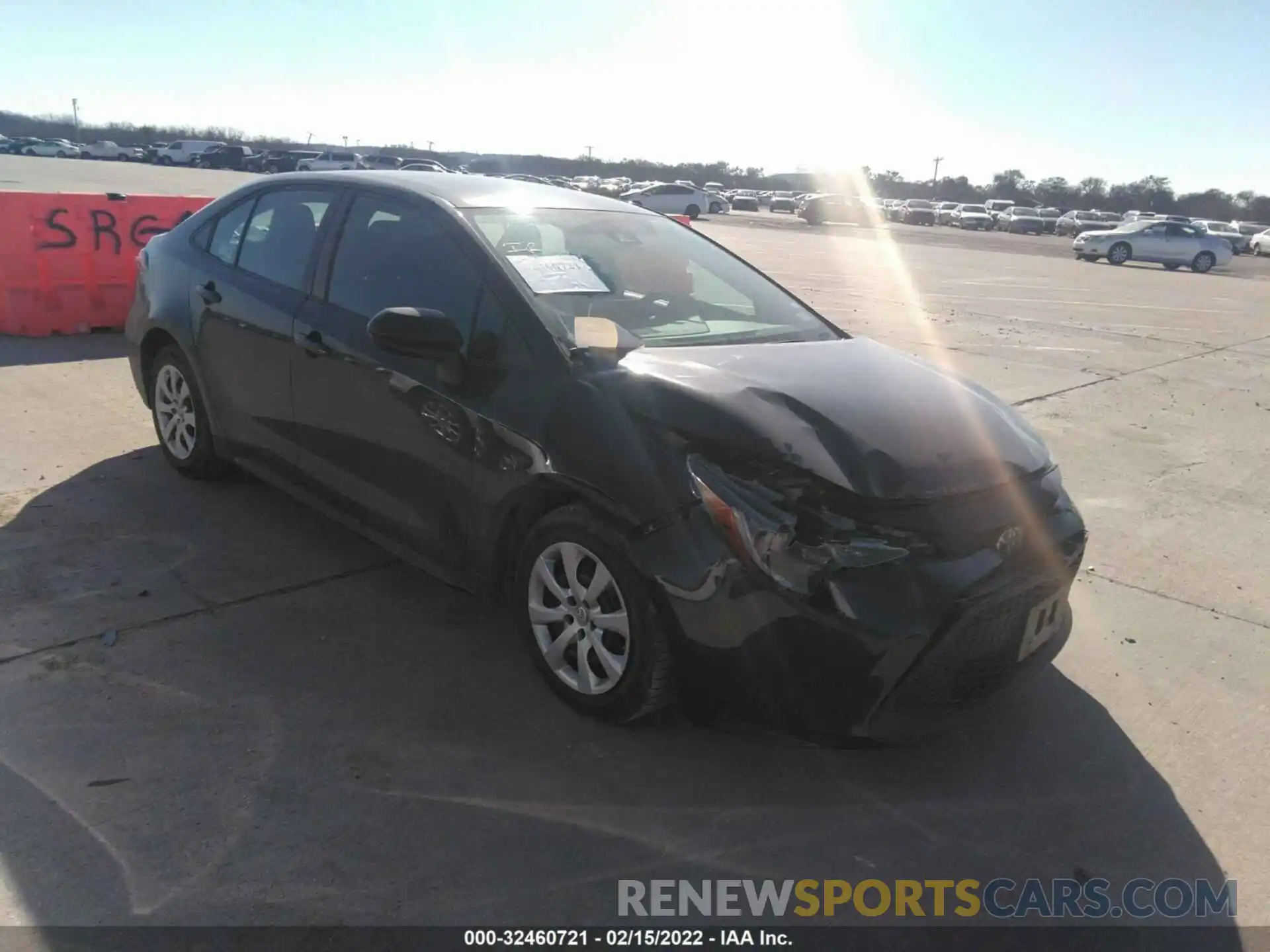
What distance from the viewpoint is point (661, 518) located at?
2.82 m

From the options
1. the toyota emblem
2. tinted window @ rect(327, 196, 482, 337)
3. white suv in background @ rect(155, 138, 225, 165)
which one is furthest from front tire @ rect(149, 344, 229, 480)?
white suv in background @ rect(155, 138, 225, 165)

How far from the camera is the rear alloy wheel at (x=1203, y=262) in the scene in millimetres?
30500

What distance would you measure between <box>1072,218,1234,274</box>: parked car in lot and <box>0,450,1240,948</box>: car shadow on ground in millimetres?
31766

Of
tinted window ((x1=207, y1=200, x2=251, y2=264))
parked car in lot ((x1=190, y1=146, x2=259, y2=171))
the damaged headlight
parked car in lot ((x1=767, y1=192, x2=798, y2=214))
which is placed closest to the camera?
the damaged headlight

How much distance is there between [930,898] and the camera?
2.56 metres

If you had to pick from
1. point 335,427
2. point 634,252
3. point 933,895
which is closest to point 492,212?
point 634,252

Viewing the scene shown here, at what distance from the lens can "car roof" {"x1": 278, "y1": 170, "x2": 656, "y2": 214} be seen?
12.8 ft

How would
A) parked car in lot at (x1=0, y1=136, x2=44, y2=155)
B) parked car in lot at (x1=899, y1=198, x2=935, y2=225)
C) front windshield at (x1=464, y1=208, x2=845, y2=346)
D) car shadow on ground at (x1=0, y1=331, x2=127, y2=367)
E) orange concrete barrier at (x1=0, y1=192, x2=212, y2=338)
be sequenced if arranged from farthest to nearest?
1. parked car in lot at (x1=0, y1=136, x2=44, y2=155)
2. parked car in lot at (x1=899, y1=198, x2=935, y2=225)
3. orange concrete barrier at (x1=0, y1=192, x2=212, y2=338)
4. car shadow on ground at (x1=0, y1=331, x2=127, y2=367)
5. front windshield at (x1=464, y1=208, x2=845, y2=346)

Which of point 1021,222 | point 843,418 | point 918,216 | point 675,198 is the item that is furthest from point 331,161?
point 843,418

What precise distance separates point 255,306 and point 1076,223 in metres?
57.8

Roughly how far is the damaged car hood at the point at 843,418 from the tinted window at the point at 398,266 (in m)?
0.75

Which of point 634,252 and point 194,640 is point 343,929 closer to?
point 194,640

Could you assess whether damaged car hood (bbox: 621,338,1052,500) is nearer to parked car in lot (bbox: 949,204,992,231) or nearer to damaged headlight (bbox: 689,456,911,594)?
damaged headlight (bbox: 689,456,911,594)

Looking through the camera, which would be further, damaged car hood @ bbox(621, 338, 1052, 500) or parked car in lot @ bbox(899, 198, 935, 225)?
parked car in lot @ bbox(899, 198, 935, 225)
